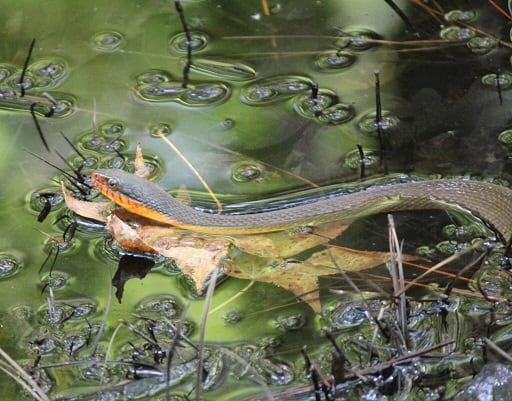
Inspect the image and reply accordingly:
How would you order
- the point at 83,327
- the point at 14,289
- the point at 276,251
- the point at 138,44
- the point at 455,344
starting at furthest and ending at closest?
the point at 138,44 → the point at 276,251 → the point at 14,289 → the point at 83,327 → the point at 455,344

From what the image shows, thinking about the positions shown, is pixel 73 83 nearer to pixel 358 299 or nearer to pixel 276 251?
pixel 276 251

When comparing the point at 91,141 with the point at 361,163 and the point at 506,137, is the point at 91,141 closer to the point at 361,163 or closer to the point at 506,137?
the point at 361,163

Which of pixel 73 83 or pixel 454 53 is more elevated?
pixel 454 53

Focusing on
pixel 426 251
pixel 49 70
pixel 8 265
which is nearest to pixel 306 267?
pixel 426 251

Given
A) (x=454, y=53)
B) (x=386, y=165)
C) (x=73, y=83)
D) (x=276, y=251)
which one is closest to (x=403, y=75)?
(x=454, y=53)

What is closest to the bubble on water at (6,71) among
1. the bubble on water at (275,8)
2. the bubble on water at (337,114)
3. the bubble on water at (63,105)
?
the bubble on water at (63,105)

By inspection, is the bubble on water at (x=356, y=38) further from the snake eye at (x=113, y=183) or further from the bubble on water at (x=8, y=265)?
the bubble on water at (x=8, y=265)
